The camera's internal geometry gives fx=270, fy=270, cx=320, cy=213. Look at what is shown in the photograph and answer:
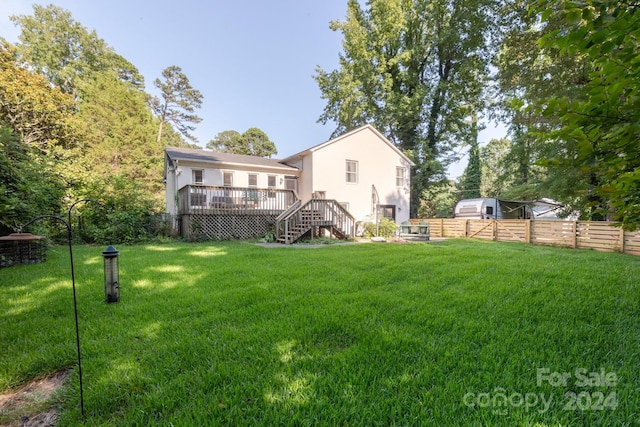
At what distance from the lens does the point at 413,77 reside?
2153 cm

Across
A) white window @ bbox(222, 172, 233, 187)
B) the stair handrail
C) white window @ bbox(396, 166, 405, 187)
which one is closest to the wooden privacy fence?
white window @ bbox(396, 166, 405, 187)

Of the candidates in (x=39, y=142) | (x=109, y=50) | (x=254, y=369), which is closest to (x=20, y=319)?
(x=254, y=369)

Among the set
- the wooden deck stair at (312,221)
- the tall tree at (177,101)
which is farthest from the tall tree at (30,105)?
the tall tree at (177,101)

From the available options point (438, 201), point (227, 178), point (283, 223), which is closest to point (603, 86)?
point (283, 223)

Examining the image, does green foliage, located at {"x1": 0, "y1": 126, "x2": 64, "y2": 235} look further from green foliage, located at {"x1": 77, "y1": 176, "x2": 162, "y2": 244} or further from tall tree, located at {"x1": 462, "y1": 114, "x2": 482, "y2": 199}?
tall tree, located at {"x1": 462, "y1": 114, "x2": 482, "y2": 199}

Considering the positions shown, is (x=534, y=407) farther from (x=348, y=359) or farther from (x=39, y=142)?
(x=39, y=142)

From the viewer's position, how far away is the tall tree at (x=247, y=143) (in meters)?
39.8

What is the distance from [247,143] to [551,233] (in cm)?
3669

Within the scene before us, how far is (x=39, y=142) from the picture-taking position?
616 inches

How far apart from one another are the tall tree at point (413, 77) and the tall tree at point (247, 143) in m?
19.3

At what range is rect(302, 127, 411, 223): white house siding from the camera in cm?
1508

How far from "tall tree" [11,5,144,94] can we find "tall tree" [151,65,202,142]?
4.29 m

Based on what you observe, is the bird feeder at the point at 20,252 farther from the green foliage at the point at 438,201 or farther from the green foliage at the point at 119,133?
the green foliage at the point at 438,201

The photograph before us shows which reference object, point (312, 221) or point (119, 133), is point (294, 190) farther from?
point (119, 133)
